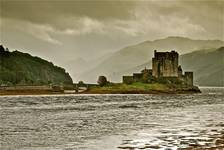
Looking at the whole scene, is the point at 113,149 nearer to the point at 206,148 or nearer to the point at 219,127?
the point at 206,148

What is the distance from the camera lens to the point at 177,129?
4347 centimetres

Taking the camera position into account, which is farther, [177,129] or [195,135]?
[177,129]

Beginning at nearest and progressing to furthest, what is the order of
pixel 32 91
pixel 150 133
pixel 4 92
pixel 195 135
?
1. pixel 195 135
2. pixel 150 133
3. pixel 4 92
4. pixel 32 91

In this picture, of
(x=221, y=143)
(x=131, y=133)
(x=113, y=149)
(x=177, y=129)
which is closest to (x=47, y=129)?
(x=131, y=133)

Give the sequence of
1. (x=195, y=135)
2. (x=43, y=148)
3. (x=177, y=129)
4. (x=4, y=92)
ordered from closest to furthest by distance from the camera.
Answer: (x=43, y=148) → (x=195, y=135) → (x=177, y=129) → (x=4, y=92)

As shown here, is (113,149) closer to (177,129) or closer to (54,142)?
(54,142)

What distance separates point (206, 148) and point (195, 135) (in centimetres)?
771

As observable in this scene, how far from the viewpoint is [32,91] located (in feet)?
652

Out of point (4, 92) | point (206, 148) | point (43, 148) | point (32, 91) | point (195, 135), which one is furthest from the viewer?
point (32, 91)

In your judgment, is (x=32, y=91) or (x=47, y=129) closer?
(x=47, y=129)

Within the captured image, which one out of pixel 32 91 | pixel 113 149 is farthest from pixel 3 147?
pixel 32 91

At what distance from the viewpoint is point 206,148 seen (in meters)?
30.3

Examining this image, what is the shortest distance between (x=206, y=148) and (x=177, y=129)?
13.2 meters

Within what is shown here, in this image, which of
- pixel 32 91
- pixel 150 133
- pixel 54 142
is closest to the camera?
pixel 54 142
